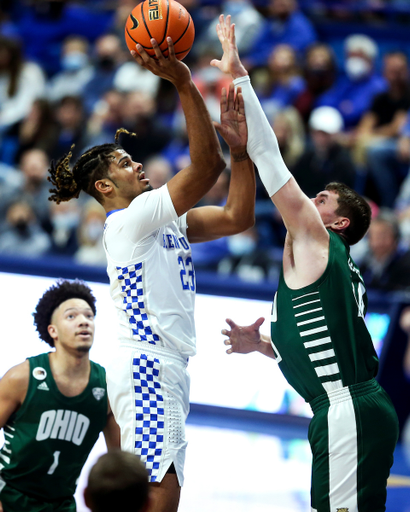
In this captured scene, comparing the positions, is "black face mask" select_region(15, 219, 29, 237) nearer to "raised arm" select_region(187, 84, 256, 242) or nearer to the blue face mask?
the blue face mask

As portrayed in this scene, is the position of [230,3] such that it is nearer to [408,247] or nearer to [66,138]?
[66,138]

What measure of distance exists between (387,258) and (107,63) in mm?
7508

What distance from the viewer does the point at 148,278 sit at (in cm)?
443

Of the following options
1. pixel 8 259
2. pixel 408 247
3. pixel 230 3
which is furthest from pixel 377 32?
pixel 8 259

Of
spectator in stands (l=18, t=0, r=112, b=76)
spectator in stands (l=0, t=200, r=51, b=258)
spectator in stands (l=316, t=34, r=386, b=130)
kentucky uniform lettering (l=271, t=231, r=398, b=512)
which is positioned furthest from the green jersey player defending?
spectator in stands (l=18, t=0, r=112, b=76)

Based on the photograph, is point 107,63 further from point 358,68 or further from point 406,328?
point 406,328

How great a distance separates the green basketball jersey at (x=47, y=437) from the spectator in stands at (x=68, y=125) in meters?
8.46

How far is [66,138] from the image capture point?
13.2 m

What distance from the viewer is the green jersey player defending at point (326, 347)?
4.03 metres

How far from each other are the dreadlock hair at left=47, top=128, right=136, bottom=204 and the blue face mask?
10.5 m

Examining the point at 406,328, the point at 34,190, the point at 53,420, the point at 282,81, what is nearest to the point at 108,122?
the point at 34,190

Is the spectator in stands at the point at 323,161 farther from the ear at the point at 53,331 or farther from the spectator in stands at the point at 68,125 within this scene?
the ear at the point at 53,331

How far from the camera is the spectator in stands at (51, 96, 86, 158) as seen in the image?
13.1 metres

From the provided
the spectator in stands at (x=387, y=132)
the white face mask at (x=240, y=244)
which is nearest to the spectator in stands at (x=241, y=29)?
the spectator in stands at (x=387, y=132)
